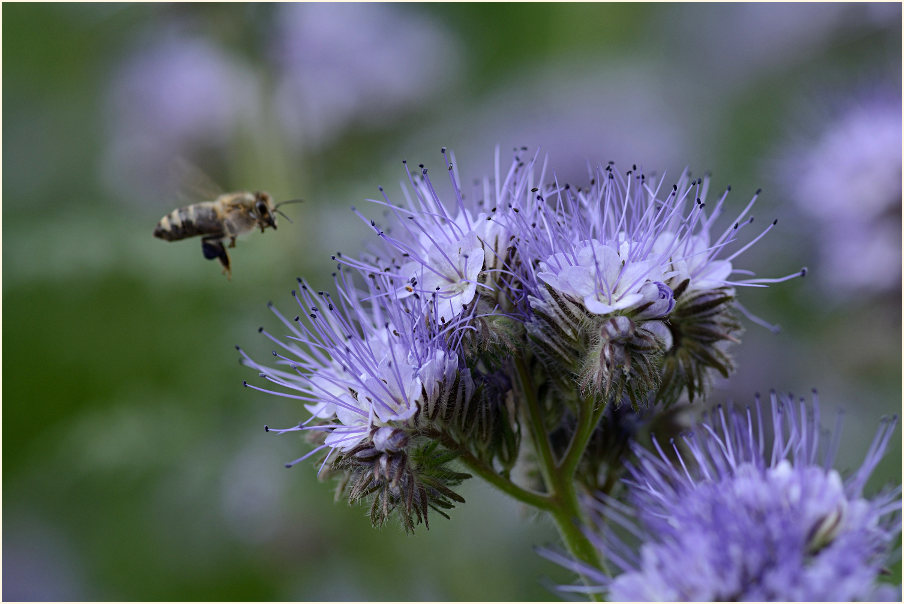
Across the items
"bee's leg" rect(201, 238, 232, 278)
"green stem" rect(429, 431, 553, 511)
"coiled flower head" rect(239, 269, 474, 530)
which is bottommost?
"green stem" rect(429, 431, 553, 511)

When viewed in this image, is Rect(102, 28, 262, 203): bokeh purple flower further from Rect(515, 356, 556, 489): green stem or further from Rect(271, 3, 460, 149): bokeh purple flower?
Rect(515, 356, 556, 489): green stem

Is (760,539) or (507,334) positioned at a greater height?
(507,334)

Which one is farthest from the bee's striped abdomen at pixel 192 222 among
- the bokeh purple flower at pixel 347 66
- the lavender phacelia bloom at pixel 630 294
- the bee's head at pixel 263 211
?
the bokeh purple flower at pixel 347 66

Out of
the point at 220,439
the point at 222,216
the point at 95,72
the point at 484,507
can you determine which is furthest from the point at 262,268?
the point at 95,72

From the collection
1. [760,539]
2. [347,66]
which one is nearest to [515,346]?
[760,539]

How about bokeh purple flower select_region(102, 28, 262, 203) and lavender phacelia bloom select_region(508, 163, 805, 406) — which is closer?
lavender phacelia bloom select_region(508, 163, 805, 406)

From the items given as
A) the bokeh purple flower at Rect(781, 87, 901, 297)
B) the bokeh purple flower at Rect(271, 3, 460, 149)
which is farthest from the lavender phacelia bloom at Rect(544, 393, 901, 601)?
the bokeh purple flower at Rect(271, 3, 460, 149)

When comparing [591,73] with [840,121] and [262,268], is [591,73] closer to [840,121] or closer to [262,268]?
[840,121]

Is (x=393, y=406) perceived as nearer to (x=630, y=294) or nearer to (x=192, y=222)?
(x=630, y=294)
